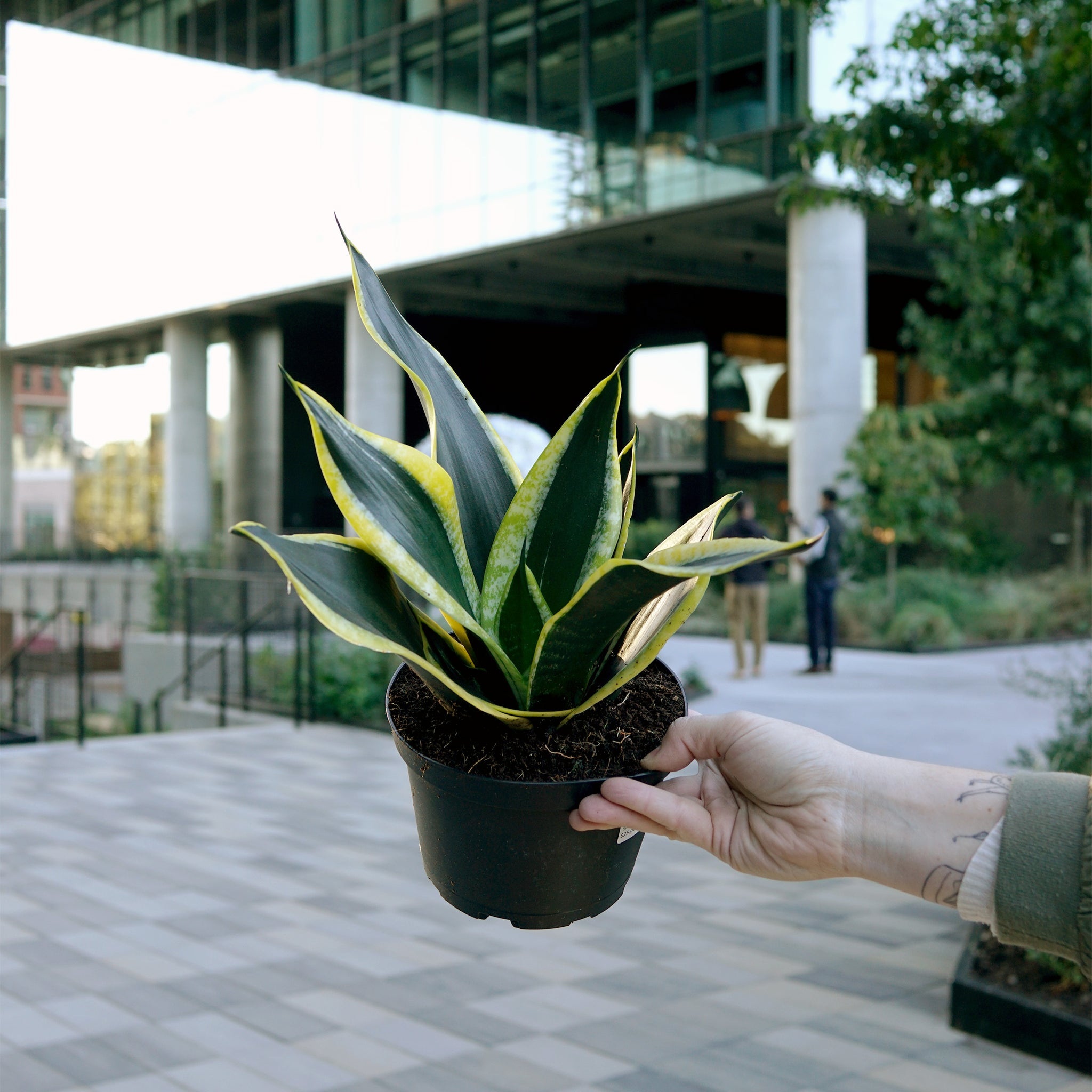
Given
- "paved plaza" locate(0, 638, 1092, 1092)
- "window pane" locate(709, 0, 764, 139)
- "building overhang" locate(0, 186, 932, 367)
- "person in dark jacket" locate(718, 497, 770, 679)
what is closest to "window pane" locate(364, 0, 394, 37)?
"building overhang" locate(0, 186, 932, 367)

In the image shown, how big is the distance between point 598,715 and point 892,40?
235 inches

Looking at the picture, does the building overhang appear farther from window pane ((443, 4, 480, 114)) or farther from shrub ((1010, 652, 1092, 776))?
shrub ((1010, 652, 1092, 776))

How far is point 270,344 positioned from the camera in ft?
100

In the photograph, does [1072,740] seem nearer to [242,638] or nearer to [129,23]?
[242,638]

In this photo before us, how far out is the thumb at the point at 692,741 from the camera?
1.32 m

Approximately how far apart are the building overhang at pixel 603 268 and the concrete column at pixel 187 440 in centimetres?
67

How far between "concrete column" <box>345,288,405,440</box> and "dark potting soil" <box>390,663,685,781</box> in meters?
22.2

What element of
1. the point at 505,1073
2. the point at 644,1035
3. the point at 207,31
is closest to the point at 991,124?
the point at 644,1035

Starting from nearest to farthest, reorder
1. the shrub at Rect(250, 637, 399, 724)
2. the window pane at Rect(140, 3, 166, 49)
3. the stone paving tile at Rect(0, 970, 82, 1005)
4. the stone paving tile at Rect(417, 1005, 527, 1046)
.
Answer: the stone paving tile at Rect(417, 1005, 527, 1046)
the stone paving tile at Rect(0, 970, 82, 1005)
the shrub at Rect(250, 637, 399, 724)
the window pane at Rect(140, 3, 166, 49)

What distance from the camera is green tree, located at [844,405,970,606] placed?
53.6 ft

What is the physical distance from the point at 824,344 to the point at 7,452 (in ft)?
88.3

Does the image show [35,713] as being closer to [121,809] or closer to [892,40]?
[121,809]

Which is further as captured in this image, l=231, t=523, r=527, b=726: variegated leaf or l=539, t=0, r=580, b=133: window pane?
l=539, t=0, r=580, b=133: window pane

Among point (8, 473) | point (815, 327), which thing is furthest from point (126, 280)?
point (815, 327)
